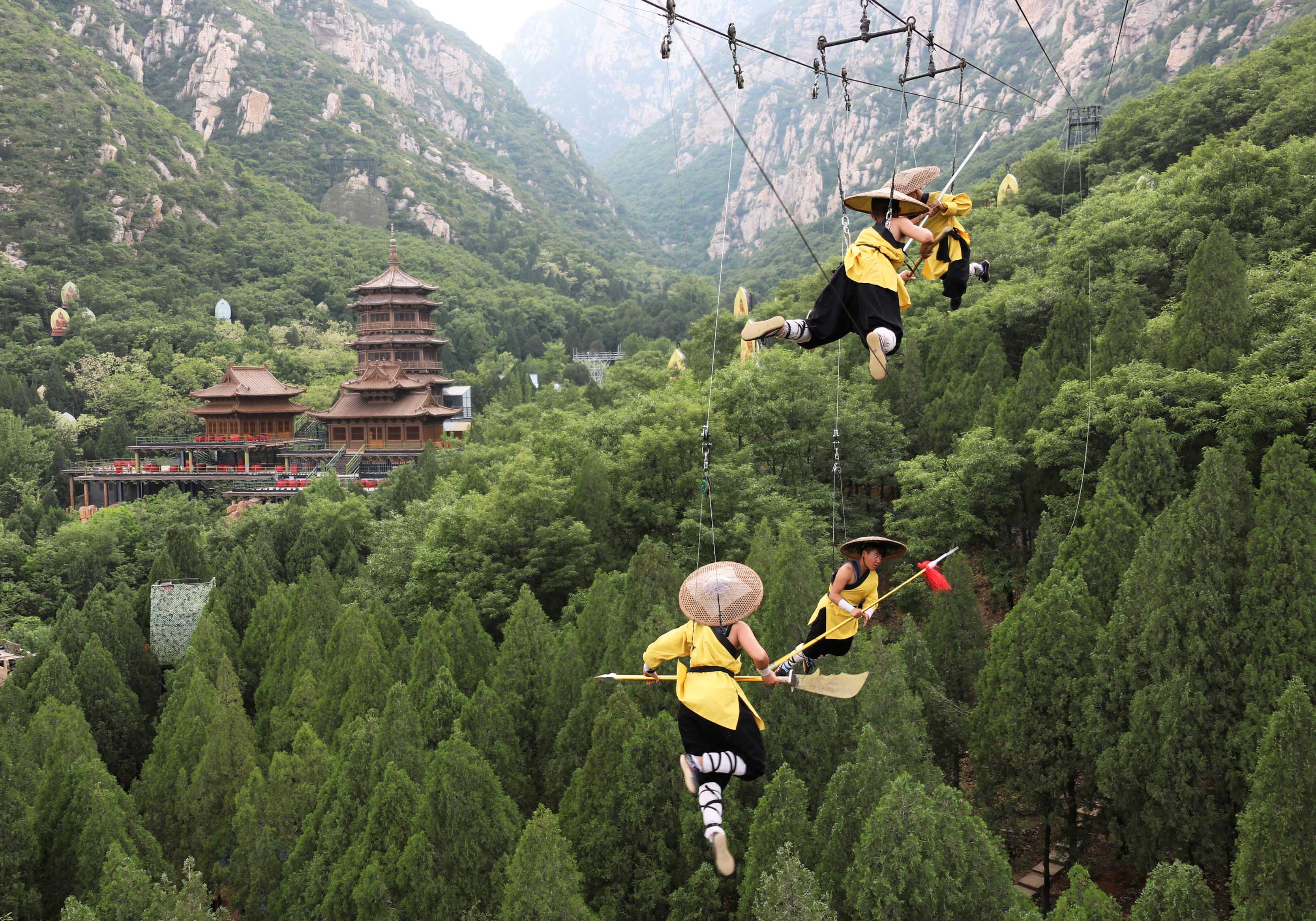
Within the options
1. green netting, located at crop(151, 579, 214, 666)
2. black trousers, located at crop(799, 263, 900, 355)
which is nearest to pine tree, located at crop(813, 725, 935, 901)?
black trousers, located at crop(799, 263, 900, 355)

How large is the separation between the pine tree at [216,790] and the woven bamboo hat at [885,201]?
15553 mm

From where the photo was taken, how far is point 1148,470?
63.0 feet

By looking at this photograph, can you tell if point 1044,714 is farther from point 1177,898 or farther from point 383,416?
point 383,416

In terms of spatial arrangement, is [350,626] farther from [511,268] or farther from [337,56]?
[337,56]

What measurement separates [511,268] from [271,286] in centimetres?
2983

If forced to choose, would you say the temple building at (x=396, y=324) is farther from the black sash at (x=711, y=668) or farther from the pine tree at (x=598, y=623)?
the black sash at (x=711, y=668)

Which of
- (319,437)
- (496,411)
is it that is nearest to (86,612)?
(496,411)

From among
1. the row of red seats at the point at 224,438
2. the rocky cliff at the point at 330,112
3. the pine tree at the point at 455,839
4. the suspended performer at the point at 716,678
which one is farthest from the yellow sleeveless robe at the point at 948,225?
the rocky cliff at the point at 330,112

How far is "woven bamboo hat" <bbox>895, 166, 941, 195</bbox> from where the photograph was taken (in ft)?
24.6

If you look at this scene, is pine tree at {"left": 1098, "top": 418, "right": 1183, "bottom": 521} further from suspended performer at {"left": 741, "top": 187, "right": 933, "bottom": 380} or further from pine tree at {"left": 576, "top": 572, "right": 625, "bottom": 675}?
suspended performer at {"left": 741, "top": 187, "right": 933, "bottom": 380}

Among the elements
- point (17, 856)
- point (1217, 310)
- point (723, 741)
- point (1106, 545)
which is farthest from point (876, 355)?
point (1217, 310)

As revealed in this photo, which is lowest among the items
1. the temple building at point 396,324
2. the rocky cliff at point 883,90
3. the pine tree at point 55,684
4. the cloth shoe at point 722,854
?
the pine tree at point 55,684

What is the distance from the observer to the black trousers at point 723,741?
688cm

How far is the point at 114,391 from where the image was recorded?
69500 mm
